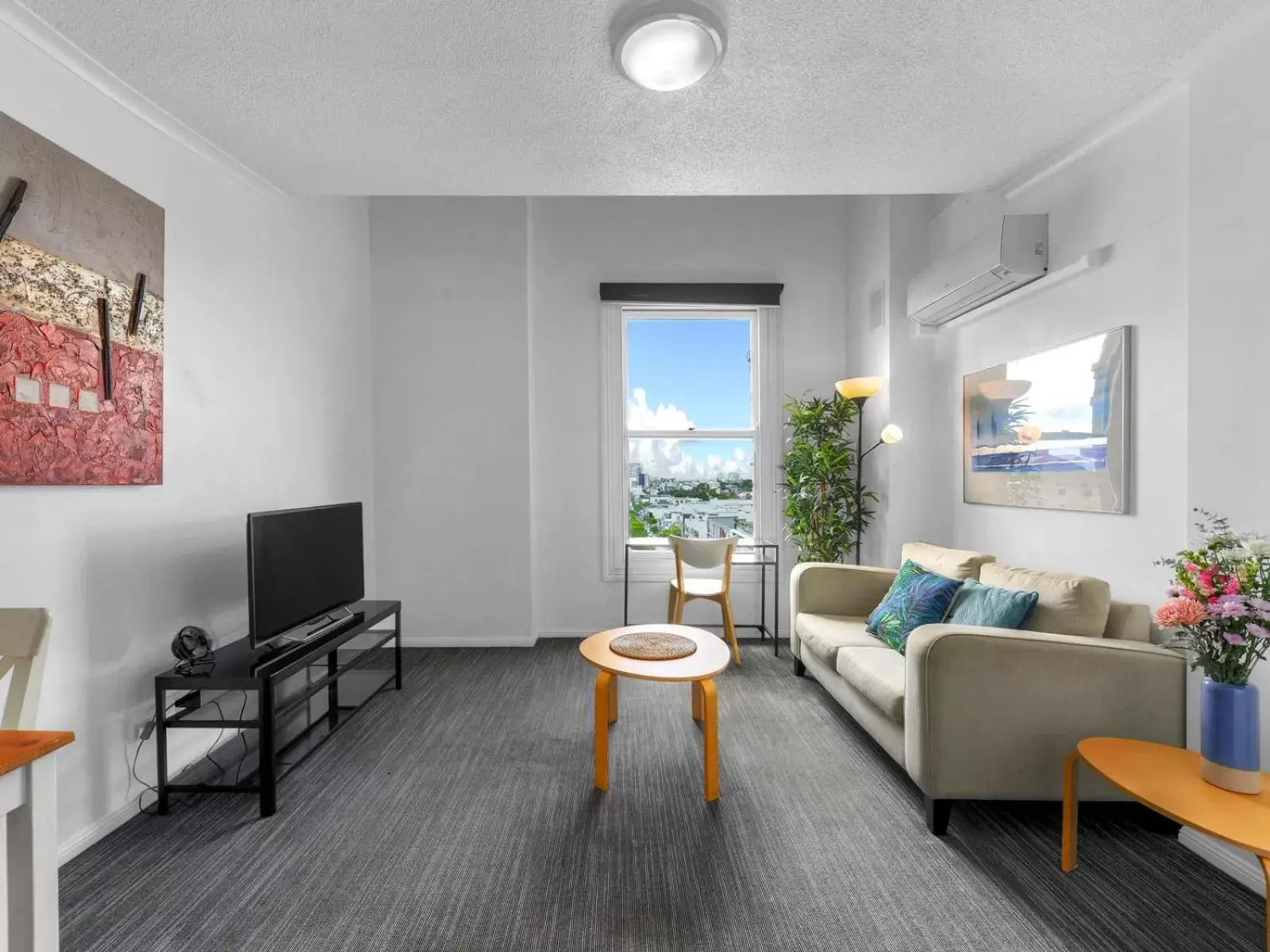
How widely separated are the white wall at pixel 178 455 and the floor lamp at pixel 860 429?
3.17 meters

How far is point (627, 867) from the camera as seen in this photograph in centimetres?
191

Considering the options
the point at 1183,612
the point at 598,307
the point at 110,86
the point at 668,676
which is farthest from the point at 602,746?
the point at 598,307

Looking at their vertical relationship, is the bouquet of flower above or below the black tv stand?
above

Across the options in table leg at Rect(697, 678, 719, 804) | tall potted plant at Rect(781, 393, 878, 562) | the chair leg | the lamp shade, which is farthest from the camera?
tall potted plant at Rect(781, 393, 878, 562)

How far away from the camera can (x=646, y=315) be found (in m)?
4.61

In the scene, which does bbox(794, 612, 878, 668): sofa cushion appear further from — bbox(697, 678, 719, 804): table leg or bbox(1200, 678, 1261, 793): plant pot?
bbox(1200, 678, 1261, 793): plant pot

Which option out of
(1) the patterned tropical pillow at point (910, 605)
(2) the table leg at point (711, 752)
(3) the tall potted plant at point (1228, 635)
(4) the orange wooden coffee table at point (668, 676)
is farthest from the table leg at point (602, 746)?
(3) the tall potted plant at point (1228, 635)

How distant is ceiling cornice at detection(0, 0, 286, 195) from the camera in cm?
180

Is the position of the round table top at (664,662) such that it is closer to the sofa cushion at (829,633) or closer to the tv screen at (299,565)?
the sofa cushion at (829,633)

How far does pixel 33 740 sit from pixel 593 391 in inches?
145

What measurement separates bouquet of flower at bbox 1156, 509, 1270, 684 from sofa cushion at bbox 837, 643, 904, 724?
88 cm

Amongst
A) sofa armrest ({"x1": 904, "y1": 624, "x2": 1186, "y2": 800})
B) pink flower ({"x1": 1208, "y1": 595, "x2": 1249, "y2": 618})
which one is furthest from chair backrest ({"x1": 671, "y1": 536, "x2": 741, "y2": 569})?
pink flower ({"x1": 1208, "y1": 595, "x2": 1249, "y2": 618})

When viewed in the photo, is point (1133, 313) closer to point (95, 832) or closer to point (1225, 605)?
point (1225, 605)

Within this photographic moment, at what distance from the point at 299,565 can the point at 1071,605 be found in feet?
10.2
